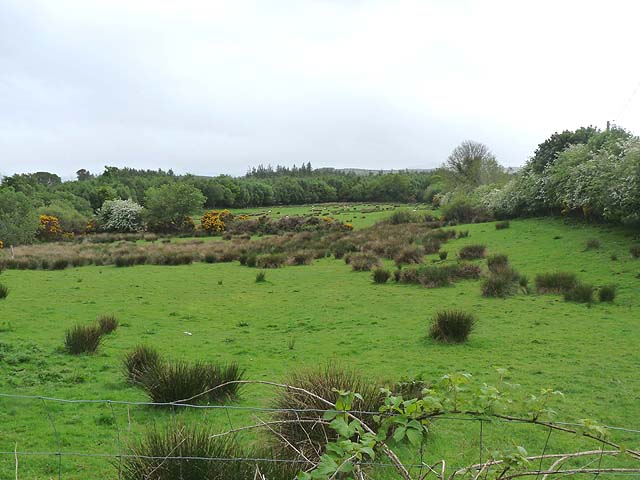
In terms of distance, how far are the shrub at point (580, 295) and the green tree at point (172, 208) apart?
175ft

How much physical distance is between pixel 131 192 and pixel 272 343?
101 metres

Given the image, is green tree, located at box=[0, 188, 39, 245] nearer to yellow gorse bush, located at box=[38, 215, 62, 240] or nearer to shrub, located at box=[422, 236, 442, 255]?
yellow gorse bush, located at box=[38, 215, 62, 240]

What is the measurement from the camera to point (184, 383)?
688cm

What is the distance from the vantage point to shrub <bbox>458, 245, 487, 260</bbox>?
2420 centimetres

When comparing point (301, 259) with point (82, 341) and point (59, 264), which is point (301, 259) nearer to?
point (59, 264)

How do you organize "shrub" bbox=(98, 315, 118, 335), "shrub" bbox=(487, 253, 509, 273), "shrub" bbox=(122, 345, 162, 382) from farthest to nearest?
"shrub" bbox=(487, 253, 509, 273), "shrub" bbox=(98, 315, 118, 335), "shrub" bbox=(122, 345, 162, 382)

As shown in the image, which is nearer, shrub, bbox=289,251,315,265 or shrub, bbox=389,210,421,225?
shrub, bbox=289,251,315,265

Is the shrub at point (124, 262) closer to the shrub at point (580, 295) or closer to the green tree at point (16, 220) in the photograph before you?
the shrub at point (580, 295)

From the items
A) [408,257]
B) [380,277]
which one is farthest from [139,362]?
[408,257]

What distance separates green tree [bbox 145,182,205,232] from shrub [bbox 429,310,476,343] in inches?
2180

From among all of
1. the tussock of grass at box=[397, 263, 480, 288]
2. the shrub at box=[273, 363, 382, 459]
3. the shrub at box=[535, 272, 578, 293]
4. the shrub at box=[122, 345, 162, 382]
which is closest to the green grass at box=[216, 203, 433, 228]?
the tussock of grass at box=[397, 263, 480, 288]

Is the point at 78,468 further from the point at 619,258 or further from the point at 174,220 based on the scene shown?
the point at 174,220

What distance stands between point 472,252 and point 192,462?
2209cm

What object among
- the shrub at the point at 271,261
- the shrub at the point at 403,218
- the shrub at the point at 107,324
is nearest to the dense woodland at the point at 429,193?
the shrub at the point at 403,218
